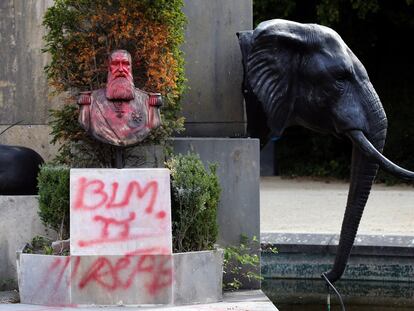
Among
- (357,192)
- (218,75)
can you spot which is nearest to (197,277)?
(357,192)

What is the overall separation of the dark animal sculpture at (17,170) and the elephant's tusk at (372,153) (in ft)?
7.56

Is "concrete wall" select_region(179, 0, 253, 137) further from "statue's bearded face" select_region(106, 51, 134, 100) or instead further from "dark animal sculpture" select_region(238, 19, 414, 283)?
"statue's bearded face" select_region(106, 51, 134, 100)

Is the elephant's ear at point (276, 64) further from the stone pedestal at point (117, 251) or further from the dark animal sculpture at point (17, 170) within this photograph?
the dark animal sculpture at point (17, 170)

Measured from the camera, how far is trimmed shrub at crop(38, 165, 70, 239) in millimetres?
6070

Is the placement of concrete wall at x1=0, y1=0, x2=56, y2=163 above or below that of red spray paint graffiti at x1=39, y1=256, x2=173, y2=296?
above

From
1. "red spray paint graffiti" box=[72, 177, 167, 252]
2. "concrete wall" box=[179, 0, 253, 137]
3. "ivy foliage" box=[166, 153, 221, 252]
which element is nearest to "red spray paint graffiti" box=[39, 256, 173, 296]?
"red spray paint graffiti" box=[72, 177, 167, 252]

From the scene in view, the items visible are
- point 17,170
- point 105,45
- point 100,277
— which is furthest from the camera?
point 17,170

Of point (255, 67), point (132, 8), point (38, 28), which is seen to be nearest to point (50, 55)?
point (38, 28)

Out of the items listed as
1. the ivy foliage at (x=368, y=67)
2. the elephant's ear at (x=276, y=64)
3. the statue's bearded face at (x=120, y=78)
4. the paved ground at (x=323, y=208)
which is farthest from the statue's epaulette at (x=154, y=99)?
the ivy foliage at (x=368, y=67)

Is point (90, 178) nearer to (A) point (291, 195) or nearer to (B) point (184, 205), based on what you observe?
(B) point (184, 205)

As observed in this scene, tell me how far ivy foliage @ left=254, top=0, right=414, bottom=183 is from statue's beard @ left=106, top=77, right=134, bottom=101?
13.6 meters

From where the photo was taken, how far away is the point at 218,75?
724cm

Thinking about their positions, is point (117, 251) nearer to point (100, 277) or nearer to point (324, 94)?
point (100, 277)

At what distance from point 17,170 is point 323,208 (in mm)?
8494
